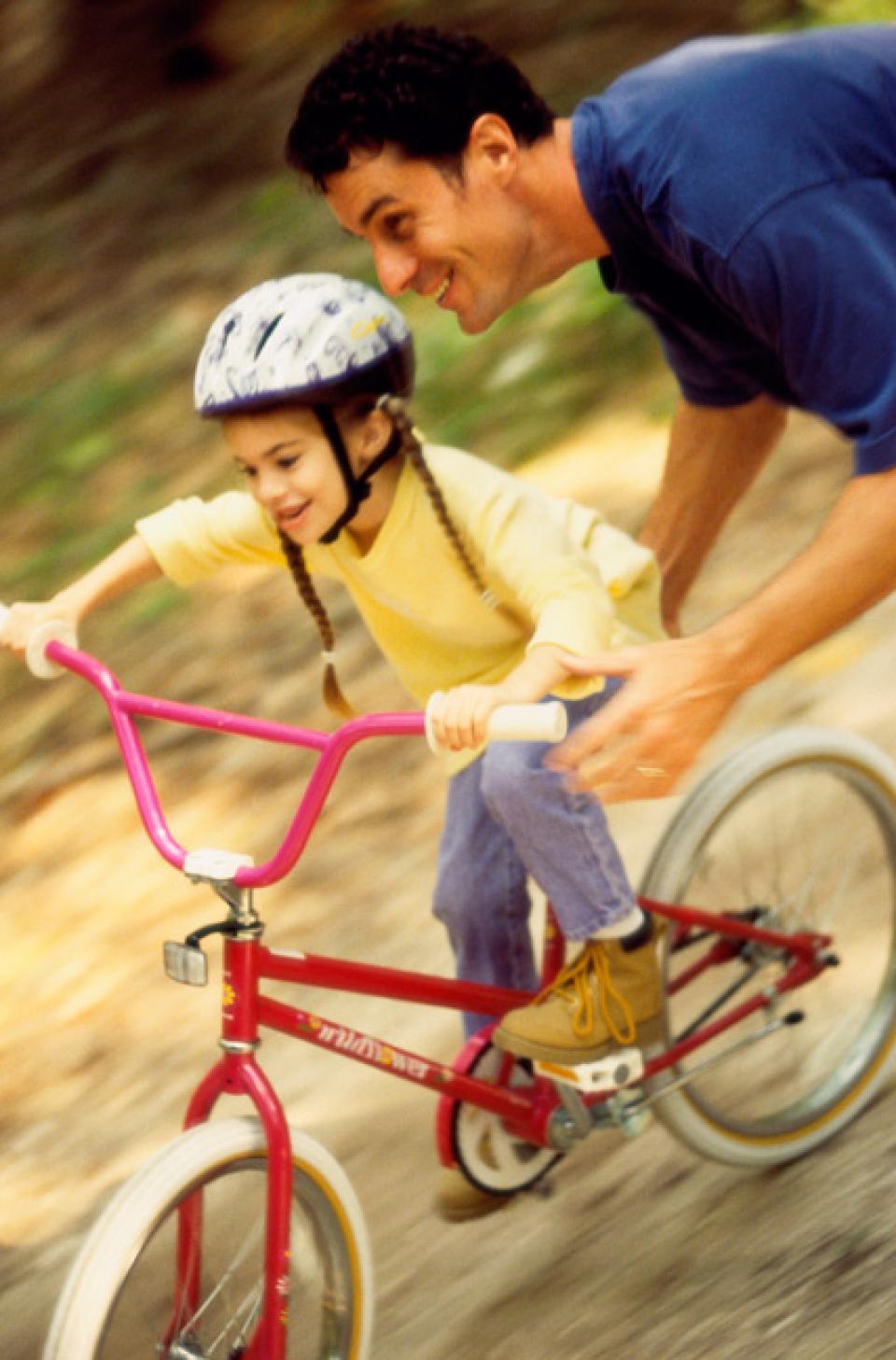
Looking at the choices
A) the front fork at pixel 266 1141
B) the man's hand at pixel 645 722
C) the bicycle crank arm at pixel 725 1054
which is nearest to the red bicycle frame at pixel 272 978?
the front fork at pixel 266 1141

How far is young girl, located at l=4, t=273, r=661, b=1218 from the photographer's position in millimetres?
2402

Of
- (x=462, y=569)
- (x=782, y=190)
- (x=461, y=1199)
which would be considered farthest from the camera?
(x=461, y=1199)

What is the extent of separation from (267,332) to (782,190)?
0.74 meters

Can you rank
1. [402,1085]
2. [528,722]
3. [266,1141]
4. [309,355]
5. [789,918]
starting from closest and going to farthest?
[528,722], [266,1141], [309,355], [789,918], [402,1085]

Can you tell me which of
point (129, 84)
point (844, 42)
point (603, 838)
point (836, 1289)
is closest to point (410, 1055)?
point (603, 838)

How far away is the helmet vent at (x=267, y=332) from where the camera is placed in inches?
94.3

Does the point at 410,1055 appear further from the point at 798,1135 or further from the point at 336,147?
the point at 336,147

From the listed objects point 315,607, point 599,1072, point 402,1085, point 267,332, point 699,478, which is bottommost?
point 402,1085

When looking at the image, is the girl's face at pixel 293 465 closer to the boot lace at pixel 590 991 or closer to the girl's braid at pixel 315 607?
the girl's braid at pixel 315 607

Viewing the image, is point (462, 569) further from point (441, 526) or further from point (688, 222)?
point (688, 222)

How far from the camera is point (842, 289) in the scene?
208 cm

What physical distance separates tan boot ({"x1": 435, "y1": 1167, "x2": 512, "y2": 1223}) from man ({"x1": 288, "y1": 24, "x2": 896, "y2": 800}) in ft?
3.27

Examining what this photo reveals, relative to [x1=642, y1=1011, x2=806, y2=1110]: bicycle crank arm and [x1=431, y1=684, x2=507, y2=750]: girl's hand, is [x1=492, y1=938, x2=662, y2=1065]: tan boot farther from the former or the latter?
[x1=431, y1=684, x2=507, y2=750]: girl's hand

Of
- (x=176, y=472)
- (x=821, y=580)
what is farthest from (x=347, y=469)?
(x=176, y=472)
